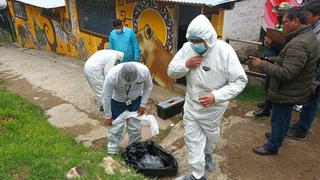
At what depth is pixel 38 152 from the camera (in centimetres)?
400

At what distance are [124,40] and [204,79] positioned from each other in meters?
3.54

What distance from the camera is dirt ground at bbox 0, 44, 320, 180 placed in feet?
13.2

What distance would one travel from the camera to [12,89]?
336 inches

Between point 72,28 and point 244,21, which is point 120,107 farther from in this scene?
point 72,28

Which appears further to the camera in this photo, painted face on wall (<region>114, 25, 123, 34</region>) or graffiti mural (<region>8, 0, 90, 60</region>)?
graffiti mural (<region>8, 0, 90, 60</region>)

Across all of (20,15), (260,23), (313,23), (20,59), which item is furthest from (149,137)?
(20,15)

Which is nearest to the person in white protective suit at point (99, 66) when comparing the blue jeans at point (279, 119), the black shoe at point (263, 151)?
the black shoe at point (263, 151)

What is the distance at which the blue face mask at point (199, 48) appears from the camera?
3227 millimetres

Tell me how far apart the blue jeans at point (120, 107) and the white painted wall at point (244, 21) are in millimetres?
2771

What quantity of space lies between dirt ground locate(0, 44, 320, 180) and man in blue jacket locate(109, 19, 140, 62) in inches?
84.2

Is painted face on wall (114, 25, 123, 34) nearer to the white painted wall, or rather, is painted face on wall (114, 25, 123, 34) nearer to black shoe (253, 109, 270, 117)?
the white painted wall

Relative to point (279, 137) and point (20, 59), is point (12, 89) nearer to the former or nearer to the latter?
point (20, 59)

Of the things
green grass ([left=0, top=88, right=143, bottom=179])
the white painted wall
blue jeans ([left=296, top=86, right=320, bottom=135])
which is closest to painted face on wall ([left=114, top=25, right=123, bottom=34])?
the white painted wall

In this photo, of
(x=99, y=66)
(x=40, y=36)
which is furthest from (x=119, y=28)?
(x=40, y=36)
